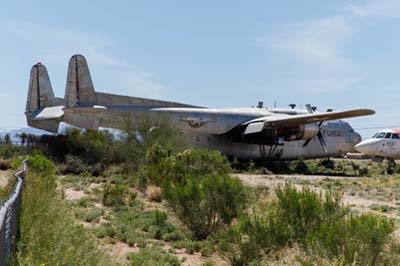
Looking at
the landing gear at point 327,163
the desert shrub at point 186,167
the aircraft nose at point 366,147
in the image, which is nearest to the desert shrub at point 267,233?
the desert shrub at point 186,167

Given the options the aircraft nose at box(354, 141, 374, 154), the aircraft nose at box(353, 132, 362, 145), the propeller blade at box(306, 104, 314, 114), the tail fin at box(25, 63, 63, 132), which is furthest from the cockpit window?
the tail fin at box(25, 63, 63, 132)

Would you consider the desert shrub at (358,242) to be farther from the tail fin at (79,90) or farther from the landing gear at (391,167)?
the landing gear at (391,167)

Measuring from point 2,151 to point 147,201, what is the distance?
1994 centimetres

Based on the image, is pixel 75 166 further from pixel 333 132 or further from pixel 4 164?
pixel 333 132

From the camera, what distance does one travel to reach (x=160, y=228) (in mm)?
12656

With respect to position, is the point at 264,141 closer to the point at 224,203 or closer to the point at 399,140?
the point at 399,140

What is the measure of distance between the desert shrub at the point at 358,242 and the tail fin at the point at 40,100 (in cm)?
2739

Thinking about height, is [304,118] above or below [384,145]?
above

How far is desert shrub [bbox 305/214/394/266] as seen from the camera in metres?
6.86

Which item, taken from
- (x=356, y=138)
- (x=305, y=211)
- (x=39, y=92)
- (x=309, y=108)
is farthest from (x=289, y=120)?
(x=305, y=211)

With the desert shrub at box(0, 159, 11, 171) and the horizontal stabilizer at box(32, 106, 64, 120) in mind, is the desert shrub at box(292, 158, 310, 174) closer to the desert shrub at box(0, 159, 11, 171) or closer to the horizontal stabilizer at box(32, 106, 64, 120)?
the horizontal stabilizer at box(32, 106, 64, 120)

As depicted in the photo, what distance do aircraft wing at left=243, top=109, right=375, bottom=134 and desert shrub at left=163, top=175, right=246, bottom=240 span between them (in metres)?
20.0

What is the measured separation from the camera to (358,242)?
6957 mm

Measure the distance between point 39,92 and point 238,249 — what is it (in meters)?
28.3
